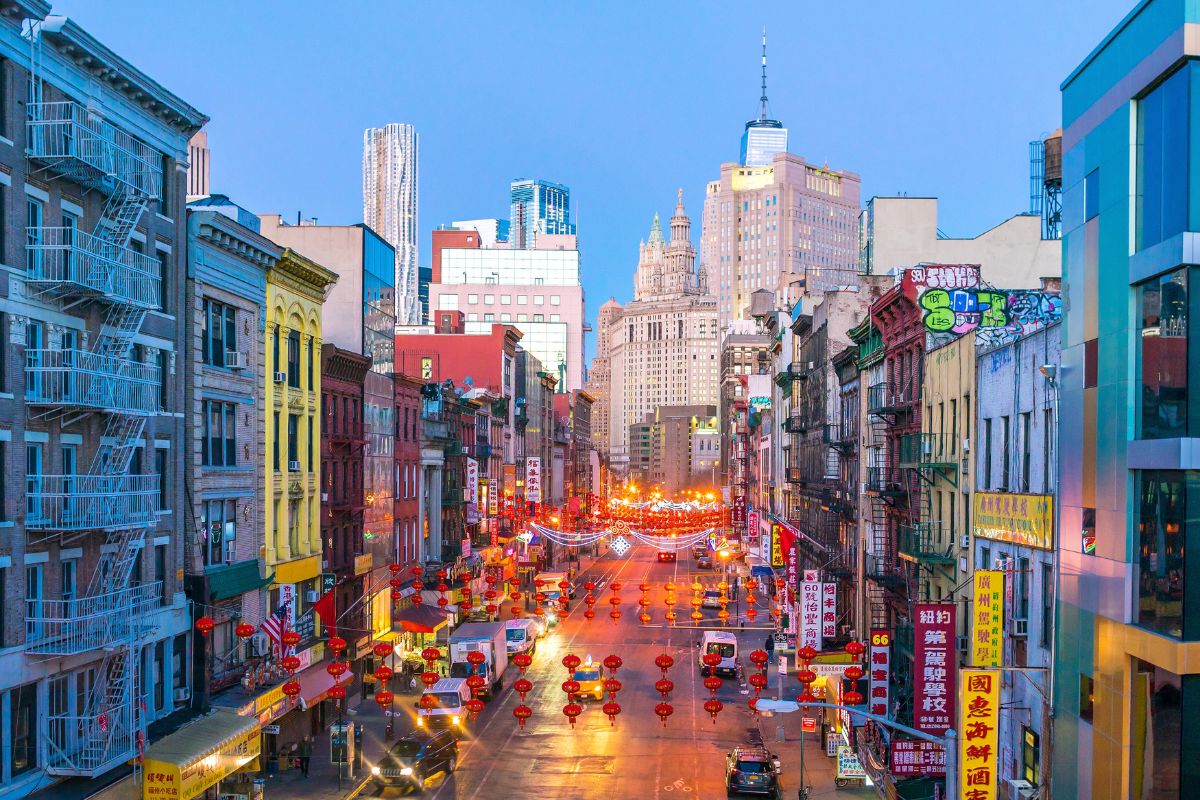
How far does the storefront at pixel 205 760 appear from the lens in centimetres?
2859

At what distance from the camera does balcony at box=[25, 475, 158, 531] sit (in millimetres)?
26812

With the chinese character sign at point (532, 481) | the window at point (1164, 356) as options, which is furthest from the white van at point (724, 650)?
the chinese character sign at point (532, 481)

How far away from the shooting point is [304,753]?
40.4 meters

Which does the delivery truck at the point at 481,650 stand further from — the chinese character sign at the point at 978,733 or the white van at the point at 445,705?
the chinese character sign at the point at 978,733

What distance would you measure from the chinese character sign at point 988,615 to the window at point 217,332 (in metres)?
23.1

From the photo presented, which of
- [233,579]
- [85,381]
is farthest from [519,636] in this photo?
[85,381]

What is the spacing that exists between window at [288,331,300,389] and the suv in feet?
69.0

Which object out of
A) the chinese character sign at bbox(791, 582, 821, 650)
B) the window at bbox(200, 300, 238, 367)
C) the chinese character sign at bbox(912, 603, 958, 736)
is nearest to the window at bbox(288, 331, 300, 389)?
the window at bbox(200, 300, 238, 367)

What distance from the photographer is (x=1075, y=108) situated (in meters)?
22.5

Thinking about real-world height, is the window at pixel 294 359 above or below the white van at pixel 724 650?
above

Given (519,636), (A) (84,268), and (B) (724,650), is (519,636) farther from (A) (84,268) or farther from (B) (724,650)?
(A) (84,268)

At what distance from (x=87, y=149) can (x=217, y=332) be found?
1023cm

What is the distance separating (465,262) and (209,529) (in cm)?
15634

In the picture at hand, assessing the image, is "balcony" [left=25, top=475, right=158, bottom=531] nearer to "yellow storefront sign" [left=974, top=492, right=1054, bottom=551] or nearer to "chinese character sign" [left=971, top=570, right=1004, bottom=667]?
"chinese character sign" [left=971, top=570, right=1004, bottom=667]
